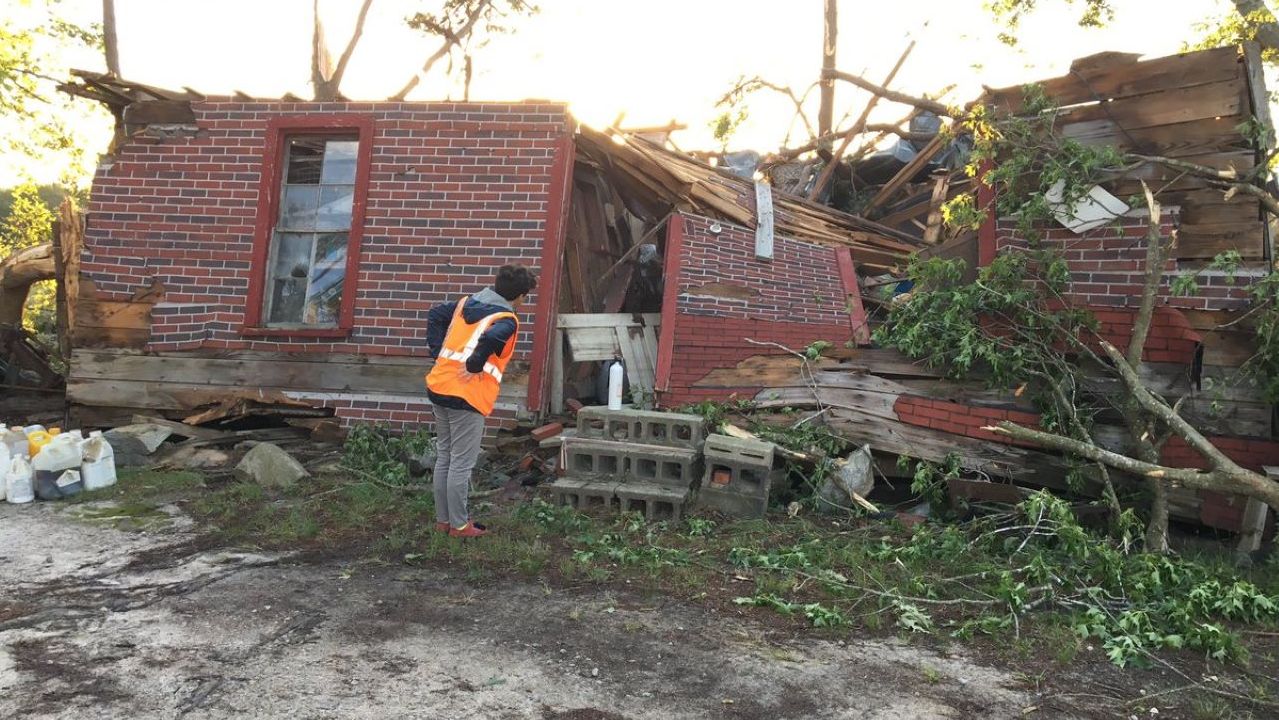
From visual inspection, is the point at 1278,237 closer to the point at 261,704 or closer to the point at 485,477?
the point at 485,477

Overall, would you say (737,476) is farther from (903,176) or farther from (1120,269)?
(903,176)

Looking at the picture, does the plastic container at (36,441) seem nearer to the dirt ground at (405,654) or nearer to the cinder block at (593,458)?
the dirt ground at (405,654)

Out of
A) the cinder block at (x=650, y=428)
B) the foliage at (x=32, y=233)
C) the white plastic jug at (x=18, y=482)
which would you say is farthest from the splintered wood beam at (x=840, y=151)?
the foliage at (x=32, y=233)

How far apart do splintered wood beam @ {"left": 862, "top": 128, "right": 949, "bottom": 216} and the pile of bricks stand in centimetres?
565

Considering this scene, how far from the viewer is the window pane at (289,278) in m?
7.28

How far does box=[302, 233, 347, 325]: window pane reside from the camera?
723 cm

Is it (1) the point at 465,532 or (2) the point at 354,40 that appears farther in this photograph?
(2) the point at 354,40

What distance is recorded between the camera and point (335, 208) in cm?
728

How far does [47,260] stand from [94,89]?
10.8 ft

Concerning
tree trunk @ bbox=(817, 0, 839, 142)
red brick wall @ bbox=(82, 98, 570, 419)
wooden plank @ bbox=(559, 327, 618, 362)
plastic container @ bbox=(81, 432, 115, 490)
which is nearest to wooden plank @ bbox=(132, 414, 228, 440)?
red brick wall @ bbox=(82, 98, 570, 419)

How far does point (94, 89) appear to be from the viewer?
729cm

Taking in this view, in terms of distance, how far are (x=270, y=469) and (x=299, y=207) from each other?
9.16 ft

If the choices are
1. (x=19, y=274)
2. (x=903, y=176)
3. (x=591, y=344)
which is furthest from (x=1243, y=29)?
(x=19, y=274)

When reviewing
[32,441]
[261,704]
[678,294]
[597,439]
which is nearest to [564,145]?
[678,294]
